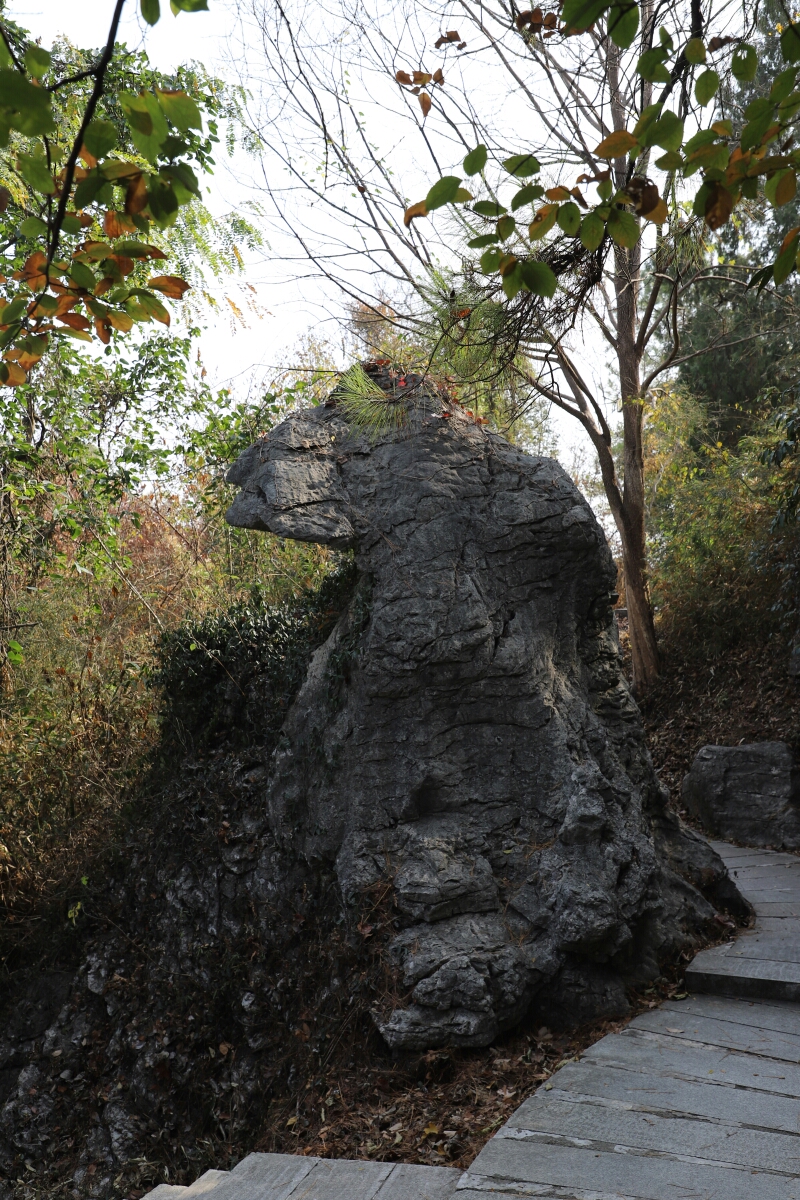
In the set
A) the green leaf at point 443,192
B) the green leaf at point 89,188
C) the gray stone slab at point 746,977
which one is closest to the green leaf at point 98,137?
the green leaf at point 89,188

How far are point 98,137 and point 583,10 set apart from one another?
3.71 ft

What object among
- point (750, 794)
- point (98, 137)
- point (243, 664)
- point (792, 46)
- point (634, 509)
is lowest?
point (750, 794)

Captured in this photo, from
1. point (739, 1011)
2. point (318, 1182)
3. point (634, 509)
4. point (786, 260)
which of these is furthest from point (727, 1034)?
point (634, 509)

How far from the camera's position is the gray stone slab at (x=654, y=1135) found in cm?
264

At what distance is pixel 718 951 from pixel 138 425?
642cm

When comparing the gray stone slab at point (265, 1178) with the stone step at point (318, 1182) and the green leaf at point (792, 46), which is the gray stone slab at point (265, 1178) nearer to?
the stone step at point (318, 1182)

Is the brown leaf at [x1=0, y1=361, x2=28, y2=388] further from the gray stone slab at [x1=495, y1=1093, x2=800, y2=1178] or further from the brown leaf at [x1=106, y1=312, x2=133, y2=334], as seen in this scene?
the gray stone slab at [x1=495, y1=1093, x2=800, y2=1178]

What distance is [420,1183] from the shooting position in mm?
2701

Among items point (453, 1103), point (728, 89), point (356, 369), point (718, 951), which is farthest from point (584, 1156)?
point (728, 89)

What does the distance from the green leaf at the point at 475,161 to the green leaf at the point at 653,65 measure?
441mm

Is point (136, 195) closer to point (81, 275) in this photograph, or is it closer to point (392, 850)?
point (81, 275)

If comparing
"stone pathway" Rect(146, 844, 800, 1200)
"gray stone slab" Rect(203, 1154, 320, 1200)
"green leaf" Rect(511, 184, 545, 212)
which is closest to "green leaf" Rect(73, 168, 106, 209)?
"green leaf" Rect(511, 184, 545, 212)

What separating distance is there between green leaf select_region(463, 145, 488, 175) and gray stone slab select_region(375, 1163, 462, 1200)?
304 cm

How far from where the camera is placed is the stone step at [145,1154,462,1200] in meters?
2.68
